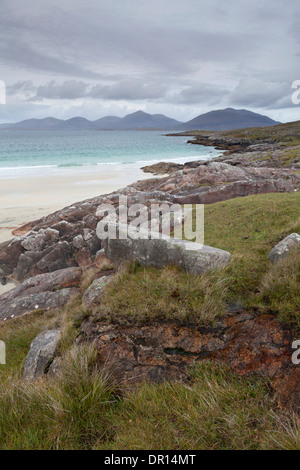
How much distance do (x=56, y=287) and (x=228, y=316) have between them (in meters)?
7.86

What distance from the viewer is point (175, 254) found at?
7.19 meters

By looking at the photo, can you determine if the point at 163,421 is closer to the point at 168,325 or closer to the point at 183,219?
the point at 168,325

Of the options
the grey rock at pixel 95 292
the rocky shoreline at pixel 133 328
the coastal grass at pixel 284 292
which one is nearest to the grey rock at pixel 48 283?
the rocky shoreline at pixel 133 328

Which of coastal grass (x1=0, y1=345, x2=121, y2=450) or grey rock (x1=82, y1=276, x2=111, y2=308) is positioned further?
grey rock (x1=82, y1=276, x2=111, y2=308)

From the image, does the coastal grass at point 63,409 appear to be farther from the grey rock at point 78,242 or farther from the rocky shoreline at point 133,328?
the grey rock at point 78,242

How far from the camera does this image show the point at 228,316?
5.43m

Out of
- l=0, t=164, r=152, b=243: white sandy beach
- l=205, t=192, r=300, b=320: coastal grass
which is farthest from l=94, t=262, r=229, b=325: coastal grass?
l=0, t=164, r=152, b=243: white sandy beach

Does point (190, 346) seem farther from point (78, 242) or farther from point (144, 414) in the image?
point (78, 242)

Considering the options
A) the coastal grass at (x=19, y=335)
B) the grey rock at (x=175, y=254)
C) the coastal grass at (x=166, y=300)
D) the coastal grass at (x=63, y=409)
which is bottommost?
the coastal grass at (x=19, y=335)

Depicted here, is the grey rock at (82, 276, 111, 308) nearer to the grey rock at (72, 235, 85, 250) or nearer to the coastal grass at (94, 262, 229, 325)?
the coastal grass at (94, 262, 229, 325)

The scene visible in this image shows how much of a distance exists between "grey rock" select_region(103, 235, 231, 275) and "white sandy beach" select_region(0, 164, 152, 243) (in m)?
15.8

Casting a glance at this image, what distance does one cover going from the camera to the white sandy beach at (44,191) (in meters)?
25.4

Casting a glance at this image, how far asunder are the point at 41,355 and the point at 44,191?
32626 millimetres

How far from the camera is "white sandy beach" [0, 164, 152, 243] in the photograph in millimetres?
25388
